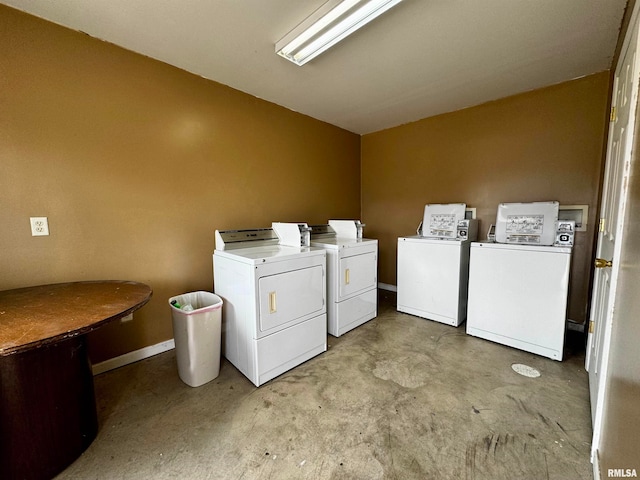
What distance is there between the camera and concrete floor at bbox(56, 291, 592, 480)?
1.29m

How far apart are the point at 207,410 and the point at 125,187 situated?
1.73 metres

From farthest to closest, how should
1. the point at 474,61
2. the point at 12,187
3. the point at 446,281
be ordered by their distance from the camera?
the point at 446,281, the point at 474,61, the point at 12,187

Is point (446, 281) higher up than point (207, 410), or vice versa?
point (446, 281)

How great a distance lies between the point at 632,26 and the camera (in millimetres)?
1396

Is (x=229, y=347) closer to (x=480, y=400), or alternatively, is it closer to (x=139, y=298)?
(x=139, y=298)

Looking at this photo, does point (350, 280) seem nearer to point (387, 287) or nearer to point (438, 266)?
point (438, 266)

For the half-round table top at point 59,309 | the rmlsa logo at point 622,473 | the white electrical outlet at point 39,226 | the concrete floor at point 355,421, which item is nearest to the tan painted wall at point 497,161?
the concrete floor at point 355,421

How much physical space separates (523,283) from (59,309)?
320cm

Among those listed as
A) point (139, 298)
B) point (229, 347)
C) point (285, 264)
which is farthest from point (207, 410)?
point (285, 264)

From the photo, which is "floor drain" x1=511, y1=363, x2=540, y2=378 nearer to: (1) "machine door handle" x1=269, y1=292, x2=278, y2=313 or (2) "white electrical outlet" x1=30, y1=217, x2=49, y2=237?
(1) "machine door handle" x1=269, y1=292, x2=278, y2=313

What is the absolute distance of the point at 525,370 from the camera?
204cm

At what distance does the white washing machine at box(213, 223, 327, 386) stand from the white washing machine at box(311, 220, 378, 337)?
29cm

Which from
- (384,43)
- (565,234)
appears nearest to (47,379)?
(384,43)

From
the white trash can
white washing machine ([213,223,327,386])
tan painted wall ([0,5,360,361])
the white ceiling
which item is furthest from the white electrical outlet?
Answer: the white ceiling
